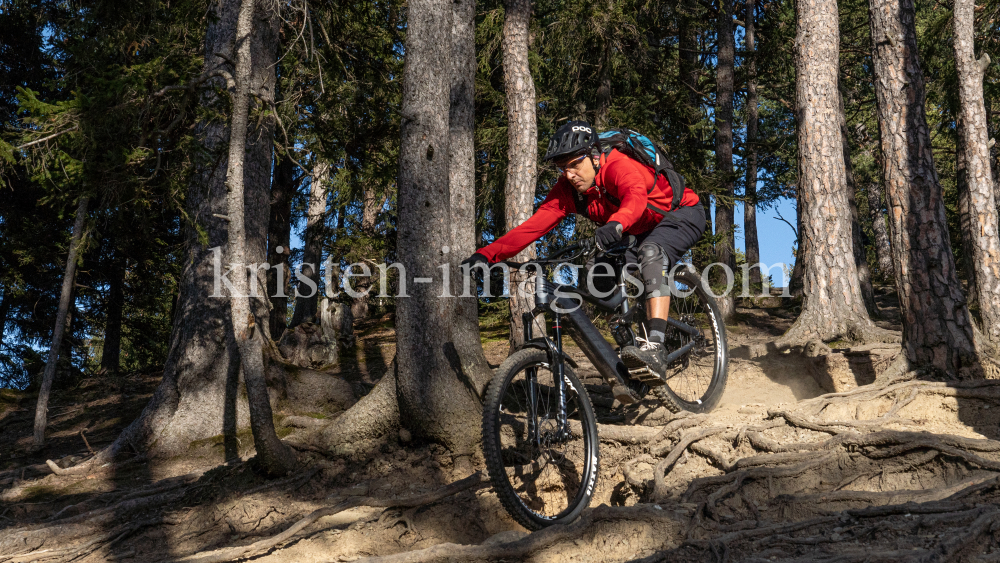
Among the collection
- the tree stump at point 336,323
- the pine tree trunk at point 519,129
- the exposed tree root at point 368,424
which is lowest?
the exposed tree root at point 368,424

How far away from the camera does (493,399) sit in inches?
157

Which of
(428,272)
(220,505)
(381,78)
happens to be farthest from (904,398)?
(381,78)

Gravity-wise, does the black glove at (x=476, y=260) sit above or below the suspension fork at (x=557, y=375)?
above

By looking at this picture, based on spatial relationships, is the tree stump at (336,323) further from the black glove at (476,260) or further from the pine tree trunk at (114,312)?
the black glove at (476,260)

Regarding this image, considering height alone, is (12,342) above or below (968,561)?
above

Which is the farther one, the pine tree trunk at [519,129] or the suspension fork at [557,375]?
the pine tree trunk at [519,129]

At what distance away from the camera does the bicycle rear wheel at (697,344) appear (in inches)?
236

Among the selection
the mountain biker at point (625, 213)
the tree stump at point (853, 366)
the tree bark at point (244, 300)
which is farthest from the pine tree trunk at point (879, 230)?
the tree bark at point (244, 300)

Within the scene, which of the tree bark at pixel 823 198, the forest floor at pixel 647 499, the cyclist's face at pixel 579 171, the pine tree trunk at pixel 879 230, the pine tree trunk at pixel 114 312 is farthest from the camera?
the pine tree trunk at pixel 879 230

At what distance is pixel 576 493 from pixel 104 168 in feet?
16.0

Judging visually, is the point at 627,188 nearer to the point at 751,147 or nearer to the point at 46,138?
the point at 46,138

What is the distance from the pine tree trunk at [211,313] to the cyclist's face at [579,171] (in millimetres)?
3982

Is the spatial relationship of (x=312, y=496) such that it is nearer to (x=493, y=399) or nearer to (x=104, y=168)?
(x=493, y=399)

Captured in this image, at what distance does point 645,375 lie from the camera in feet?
15.6
